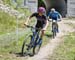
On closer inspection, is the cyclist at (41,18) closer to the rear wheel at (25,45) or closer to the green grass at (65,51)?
the rear wheel at (25,45)

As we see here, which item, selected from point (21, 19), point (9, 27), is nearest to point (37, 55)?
point (9, 27)

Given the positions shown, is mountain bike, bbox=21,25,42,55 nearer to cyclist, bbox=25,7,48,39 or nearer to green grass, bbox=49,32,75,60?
cyclist, bbox=25,7,48,39

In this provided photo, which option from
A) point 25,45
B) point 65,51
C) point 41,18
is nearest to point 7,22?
point 65,51

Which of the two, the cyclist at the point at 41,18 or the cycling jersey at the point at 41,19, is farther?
the cycling jersey at the point at 41,19

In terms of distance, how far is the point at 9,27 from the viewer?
21188 millimetres

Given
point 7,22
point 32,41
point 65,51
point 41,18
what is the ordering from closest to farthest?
point 32,41, point 41,18, point 65,51, point 7,22

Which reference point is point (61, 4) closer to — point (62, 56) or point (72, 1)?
point (72, 1)

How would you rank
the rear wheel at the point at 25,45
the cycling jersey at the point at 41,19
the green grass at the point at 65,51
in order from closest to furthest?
the green grass at the point at 65,51
the rear wheel at the point at 25,45
the cycling jersey at the point at 41,19

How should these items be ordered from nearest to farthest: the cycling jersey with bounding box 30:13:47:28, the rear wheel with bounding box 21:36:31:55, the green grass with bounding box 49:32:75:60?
the green grass with bounding box 49:32:75:60, the rear wheel with bounding box 21:36:31:55, the cycling jersey with bounding box 30:13:47:28

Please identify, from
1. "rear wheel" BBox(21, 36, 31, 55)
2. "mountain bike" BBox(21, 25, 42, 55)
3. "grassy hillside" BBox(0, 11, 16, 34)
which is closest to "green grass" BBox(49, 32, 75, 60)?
"mountain bike" BBox(21, 25, 42, 55)

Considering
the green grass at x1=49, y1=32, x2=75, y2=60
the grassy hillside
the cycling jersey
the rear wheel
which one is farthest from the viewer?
the grassy hillside

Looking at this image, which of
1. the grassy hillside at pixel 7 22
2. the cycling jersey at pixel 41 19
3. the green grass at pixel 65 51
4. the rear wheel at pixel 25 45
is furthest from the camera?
the grassy hillside at pixel 7 22

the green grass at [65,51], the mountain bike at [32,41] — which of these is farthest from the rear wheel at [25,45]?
the green grass at [65,51]

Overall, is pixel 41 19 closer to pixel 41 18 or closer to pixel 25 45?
pixel 41 18
